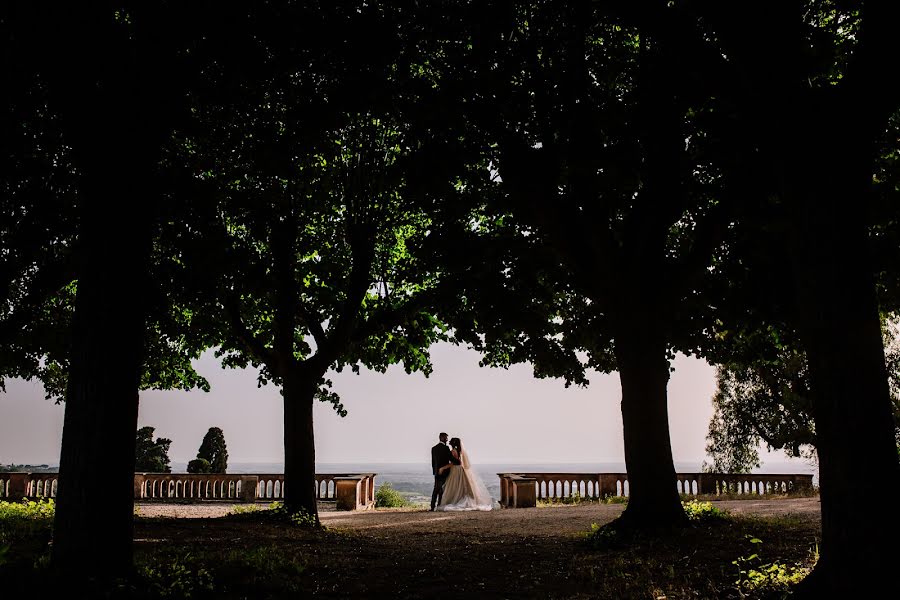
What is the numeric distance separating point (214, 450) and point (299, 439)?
23.6 meters

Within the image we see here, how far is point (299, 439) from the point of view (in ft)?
53.1

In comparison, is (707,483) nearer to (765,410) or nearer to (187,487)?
(765,410)

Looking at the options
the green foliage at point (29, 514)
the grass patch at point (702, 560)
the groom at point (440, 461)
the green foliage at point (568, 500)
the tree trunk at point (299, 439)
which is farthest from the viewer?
the green foliage at point (568, 500)

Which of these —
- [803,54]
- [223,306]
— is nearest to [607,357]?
[223,306]

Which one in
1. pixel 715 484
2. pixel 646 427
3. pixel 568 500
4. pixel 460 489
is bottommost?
pixel 568 500

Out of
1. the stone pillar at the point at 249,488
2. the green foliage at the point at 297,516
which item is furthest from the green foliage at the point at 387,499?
the green foliage at the point at 297,516

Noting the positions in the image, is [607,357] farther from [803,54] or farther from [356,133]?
[803,54]

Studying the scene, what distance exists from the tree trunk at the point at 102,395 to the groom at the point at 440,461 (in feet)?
52.2

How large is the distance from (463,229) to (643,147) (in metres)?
4.37

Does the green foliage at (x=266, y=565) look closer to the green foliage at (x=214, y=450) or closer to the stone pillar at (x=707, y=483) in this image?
the stone pillar at (x=707, y=483)

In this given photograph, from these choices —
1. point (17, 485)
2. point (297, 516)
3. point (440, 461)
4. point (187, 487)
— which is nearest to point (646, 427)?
point (297, 516)

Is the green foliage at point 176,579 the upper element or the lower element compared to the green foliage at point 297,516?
upper

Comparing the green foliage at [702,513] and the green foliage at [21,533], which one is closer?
the green foliage at [21,533]

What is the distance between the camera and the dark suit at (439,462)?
22.5m
